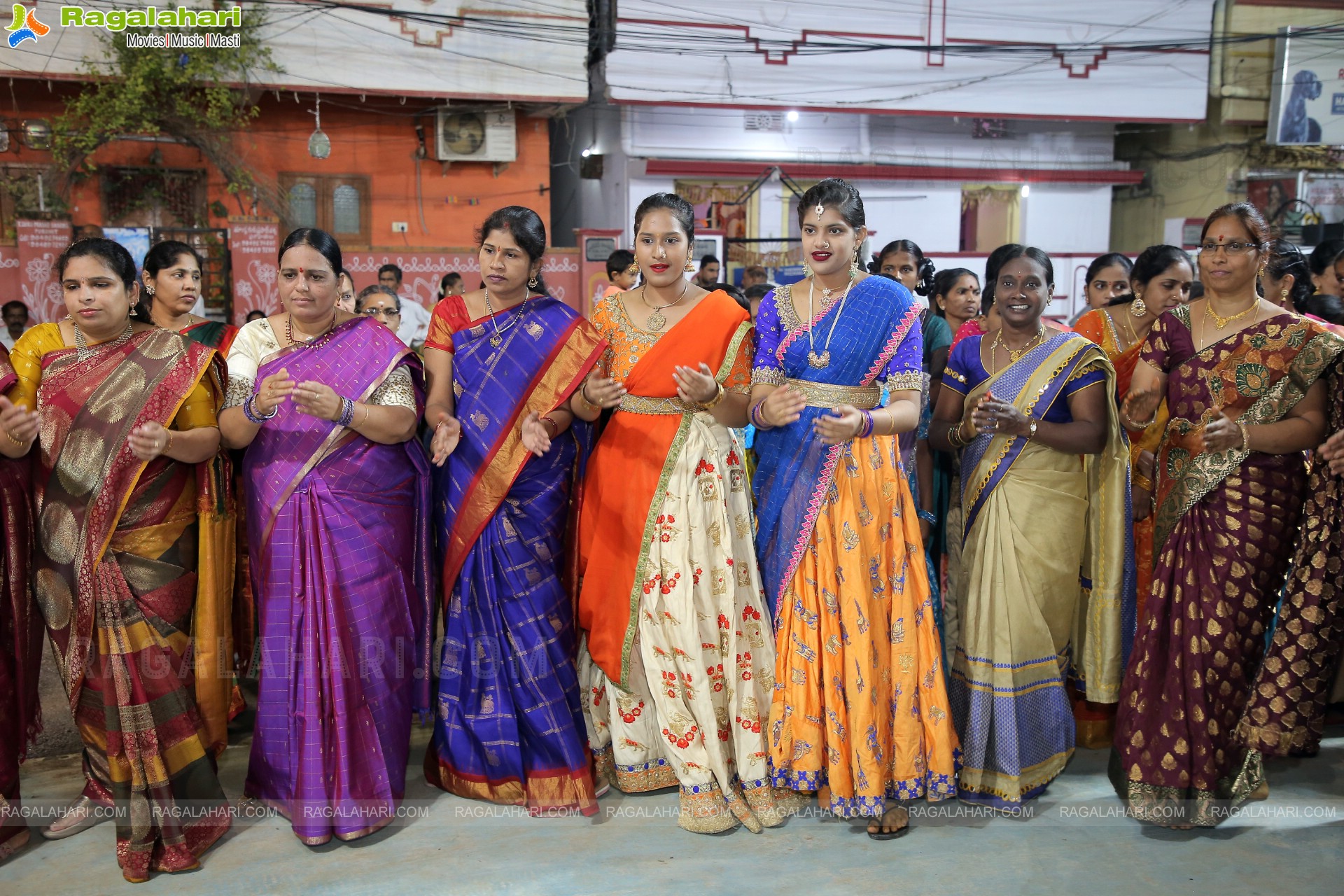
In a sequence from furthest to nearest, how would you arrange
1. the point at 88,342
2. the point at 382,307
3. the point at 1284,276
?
→ the point at 382,307
the point at 1284,276
the point at 88,342

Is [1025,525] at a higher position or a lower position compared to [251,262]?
lower

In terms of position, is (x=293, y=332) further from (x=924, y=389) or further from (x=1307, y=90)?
(x=1307, y=90)

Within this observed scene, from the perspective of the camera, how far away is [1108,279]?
4.75 meters

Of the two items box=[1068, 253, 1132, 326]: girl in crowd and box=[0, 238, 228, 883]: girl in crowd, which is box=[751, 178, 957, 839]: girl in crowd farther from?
box=[1068, 253, 1132, 326]: girl in crowd

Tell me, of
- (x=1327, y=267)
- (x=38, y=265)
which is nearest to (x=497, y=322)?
(x=1327, y=267)

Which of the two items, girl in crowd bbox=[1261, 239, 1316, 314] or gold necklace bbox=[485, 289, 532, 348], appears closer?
gold necklace bbox=[485, 289, 532, 348]

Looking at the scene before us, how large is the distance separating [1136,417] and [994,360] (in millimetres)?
510

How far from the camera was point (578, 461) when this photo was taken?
3609 millimetres

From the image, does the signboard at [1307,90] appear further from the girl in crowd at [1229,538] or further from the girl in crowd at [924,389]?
the girl in crowd at [1229,538]

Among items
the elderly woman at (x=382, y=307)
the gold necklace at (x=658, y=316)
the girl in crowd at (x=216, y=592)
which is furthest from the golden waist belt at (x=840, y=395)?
the elderly woman at (x=382, y=307)

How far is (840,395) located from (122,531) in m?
2.32

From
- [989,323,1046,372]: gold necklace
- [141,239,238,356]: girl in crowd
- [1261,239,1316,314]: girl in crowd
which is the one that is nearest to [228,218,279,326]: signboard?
[141,239,238,356]: girl in crowd

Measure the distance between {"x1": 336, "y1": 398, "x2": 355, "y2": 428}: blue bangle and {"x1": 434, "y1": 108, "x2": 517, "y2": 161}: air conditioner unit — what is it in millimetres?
12106

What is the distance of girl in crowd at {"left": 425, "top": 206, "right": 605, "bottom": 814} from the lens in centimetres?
331
